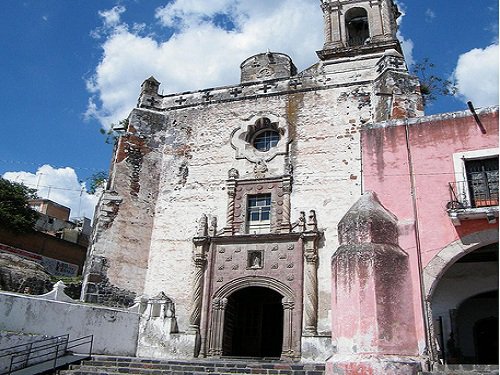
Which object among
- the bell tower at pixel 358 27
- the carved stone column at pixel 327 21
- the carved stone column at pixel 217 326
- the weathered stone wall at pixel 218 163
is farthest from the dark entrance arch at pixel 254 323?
the carved stone column at pixel 327 21

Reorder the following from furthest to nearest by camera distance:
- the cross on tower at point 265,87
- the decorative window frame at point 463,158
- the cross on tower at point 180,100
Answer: the cross on tower at point 180,100
the cross on tower at point 265,87
the decorative window frame at point 463,158

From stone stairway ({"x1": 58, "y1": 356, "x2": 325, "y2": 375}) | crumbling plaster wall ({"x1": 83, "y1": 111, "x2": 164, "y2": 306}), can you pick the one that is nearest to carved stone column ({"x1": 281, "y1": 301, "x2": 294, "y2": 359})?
stone stairway ({"x1": 58, "y1": 356, "x2": 325, "y2": 375})

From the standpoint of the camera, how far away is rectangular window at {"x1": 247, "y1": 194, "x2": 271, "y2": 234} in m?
15.8

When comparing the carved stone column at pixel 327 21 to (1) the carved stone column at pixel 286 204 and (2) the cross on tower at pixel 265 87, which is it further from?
(1) the carved stone column at pixel 286 204

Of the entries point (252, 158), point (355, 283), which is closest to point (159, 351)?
point (252, 158)

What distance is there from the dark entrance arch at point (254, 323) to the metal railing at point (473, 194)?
7413 mm

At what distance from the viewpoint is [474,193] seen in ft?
33.5

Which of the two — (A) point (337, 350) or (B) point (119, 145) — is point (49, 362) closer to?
(A) point (337, 350)

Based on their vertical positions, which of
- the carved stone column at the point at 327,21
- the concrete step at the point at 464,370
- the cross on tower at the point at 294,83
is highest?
the carved stone column at the point at 327,21

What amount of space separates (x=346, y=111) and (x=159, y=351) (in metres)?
9.38

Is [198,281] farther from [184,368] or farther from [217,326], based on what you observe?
[184,368]

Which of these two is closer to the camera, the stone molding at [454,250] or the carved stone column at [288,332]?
the stone molding at [454,250]

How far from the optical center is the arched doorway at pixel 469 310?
13211mm

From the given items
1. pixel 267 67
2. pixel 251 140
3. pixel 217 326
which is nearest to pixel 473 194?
pixel 217 326
